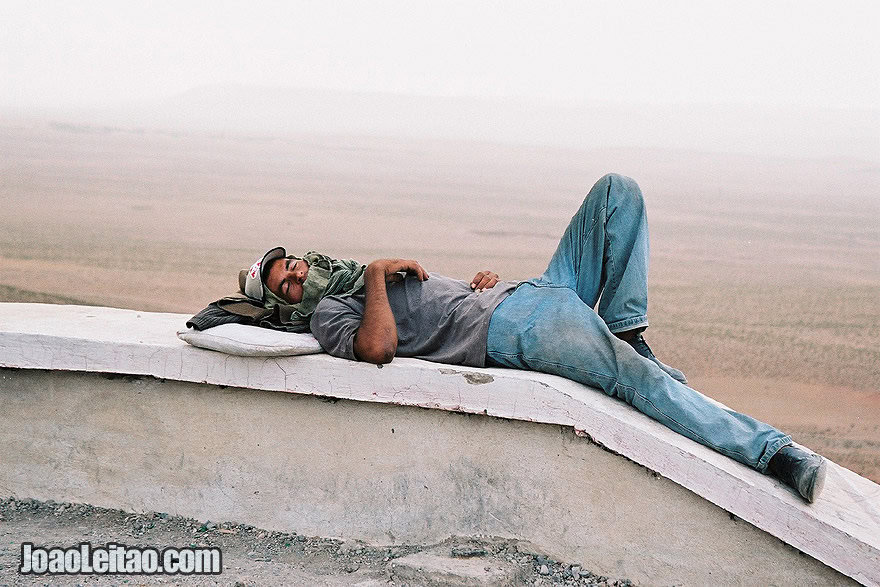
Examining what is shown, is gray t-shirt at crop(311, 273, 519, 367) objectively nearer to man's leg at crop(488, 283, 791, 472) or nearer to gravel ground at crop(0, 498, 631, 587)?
man's leg at crop(488, 283, 791, 472)

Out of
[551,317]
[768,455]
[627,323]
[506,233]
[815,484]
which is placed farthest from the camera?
[506,233]

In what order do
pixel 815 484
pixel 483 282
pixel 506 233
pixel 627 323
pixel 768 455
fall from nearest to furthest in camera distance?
pixel 815 484 < pixel 768 455 < pixel 627 323 < pixel 483 282 < pixel 506 233

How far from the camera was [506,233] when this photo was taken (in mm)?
15062

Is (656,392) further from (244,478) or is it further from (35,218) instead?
(35,218)

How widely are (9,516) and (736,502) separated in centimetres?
272

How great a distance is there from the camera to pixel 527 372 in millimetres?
3357

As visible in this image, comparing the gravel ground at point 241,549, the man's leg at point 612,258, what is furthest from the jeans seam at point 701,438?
the gravel ground at point 241,549

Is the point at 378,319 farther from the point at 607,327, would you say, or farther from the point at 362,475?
the point at 607,327

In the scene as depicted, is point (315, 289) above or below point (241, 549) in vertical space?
above

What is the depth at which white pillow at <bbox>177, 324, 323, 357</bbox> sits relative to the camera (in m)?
3.31

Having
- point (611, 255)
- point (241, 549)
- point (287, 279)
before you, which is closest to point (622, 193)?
point (611, 255)

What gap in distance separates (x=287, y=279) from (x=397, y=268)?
45 centimetres

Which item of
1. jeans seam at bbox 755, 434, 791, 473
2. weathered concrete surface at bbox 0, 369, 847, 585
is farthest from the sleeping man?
weathered concrete surface at bbox 0, 369, 847, 585

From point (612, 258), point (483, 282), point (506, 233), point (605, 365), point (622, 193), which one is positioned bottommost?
point (506, 233)
